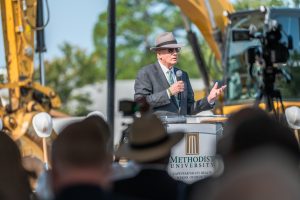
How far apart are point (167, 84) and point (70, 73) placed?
34.7m

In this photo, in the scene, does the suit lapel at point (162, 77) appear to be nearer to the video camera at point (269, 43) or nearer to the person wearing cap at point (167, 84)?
the person wearing cap at point (167, 84)

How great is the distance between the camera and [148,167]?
501 cm

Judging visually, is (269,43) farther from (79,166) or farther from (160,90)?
(79,166)

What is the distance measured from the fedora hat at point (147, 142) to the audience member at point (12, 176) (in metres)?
0.49

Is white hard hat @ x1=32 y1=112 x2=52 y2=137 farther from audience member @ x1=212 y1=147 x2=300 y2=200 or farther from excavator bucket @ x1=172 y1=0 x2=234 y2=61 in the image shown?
excavator bucket @ x1=172 y1=0 x2=234 y2=61

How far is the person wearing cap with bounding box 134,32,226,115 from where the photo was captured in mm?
8648

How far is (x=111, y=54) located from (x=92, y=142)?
311 inches

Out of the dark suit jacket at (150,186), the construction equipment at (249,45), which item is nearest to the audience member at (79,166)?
the dark suit jacket at (150,186)

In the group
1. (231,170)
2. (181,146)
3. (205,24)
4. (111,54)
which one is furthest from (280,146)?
(205,24)

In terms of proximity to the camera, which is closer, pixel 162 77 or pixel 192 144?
pixel 192 144

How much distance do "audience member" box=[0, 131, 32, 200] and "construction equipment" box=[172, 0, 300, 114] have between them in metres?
8.52

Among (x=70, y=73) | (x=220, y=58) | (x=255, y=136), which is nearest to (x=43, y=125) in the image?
(x=255, y=136)

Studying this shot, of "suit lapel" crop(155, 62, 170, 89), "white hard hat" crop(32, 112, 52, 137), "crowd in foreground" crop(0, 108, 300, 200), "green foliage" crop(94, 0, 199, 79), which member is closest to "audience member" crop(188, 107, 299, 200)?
"crowd in foreground" crop(0, 108, 300, 200)

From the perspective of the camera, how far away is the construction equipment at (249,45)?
14.0m
